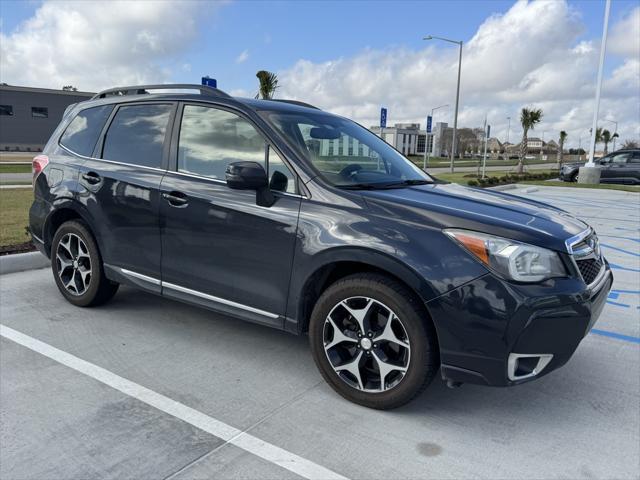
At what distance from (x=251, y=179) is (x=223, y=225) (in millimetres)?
461

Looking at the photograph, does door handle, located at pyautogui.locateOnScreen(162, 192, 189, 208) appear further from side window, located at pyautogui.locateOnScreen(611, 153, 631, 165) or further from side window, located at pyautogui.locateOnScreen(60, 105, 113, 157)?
side window, located at pyautogui.locateOnScreen(611, 153, 631, 165)

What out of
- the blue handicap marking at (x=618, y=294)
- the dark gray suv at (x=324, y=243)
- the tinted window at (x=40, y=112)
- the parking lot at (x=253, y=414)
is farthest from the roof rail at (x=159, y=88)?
the tinted window at (x=40, y=112)

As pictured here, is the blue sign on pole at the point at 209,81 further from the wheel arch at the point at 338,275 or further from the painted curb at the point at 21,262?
the wheel arch at the point at 338,275

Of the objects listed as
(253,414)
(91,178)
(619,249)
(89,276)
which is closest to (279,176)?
(253,414)

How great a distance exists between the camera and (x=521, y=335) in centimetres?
268

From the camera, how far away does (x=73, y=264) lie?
183 inches

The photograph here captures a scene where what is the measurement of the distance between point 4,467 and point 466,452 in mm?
2262

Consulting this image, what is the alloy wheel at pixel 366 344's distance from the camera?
2969 millimetres

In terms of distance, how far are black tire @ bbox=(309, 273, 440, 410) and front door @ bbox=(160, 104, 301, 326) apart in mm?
328

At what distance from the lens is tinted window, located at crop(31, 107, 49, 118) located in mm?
47688

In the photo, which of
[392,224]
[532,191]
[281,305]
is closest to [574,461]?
[392,224]

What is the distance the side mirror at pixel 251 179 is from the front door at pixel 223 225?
2.3 inches

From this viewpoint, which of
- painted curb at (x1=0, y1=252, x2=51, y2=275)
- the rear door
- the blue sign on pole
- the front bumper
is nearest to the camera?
the front bumper

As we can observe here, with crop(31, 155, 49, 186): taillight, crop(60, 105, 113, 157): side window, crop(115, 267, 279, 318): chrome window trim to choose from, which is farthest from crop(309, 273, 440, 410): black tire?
crop(31, 155, 49, 186): taillight
